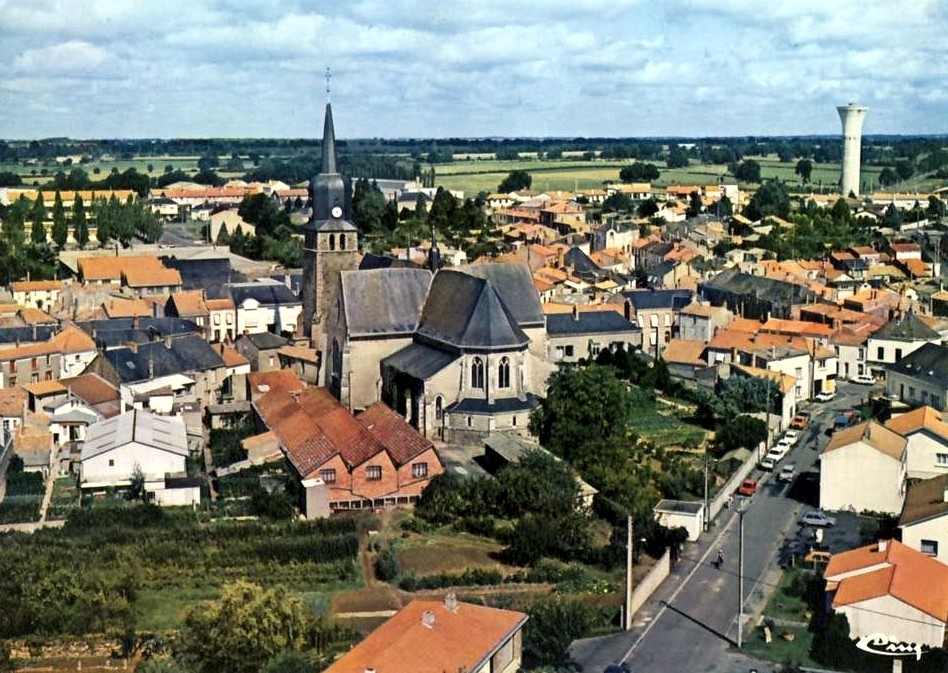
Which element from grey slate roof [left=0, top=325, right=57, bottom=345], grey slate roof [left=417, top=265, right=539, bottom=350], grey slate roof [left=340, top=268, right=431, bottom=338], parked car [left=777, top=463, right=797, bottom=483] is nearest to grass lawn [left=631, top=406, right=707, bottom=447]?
parked car [left=777, top=463, right=797, bottom=483]

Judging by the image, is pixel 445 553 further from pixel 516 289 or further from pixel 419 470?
pixel 516 289

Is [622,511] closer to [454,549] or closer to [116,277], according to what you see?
[454,549]

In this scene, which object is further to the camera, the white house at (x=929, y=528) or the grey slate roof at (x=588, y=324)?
the grey slate roof at (x=588, y=324)

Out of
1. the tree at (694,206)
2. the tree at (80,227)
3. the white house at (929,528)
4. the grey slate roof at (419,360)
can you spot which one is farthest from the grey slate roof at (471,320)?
the tree at (694,206)

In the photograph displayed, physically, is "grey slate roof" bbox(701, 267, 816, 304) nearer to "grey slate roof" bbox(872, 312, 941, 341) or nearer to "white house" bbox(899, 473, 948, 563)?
"grey slate roof" bbox(872, 312, 941, 341)

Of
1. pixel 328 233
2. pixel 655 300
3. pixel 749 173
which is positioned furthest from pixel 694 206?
pixel 328 233

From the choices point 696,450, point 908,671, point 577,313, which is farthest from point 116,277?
point 908,671

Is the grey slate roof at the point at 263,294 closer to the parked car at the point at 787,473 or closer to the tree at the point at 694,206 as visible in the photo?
the parked car at the point at 787,473
